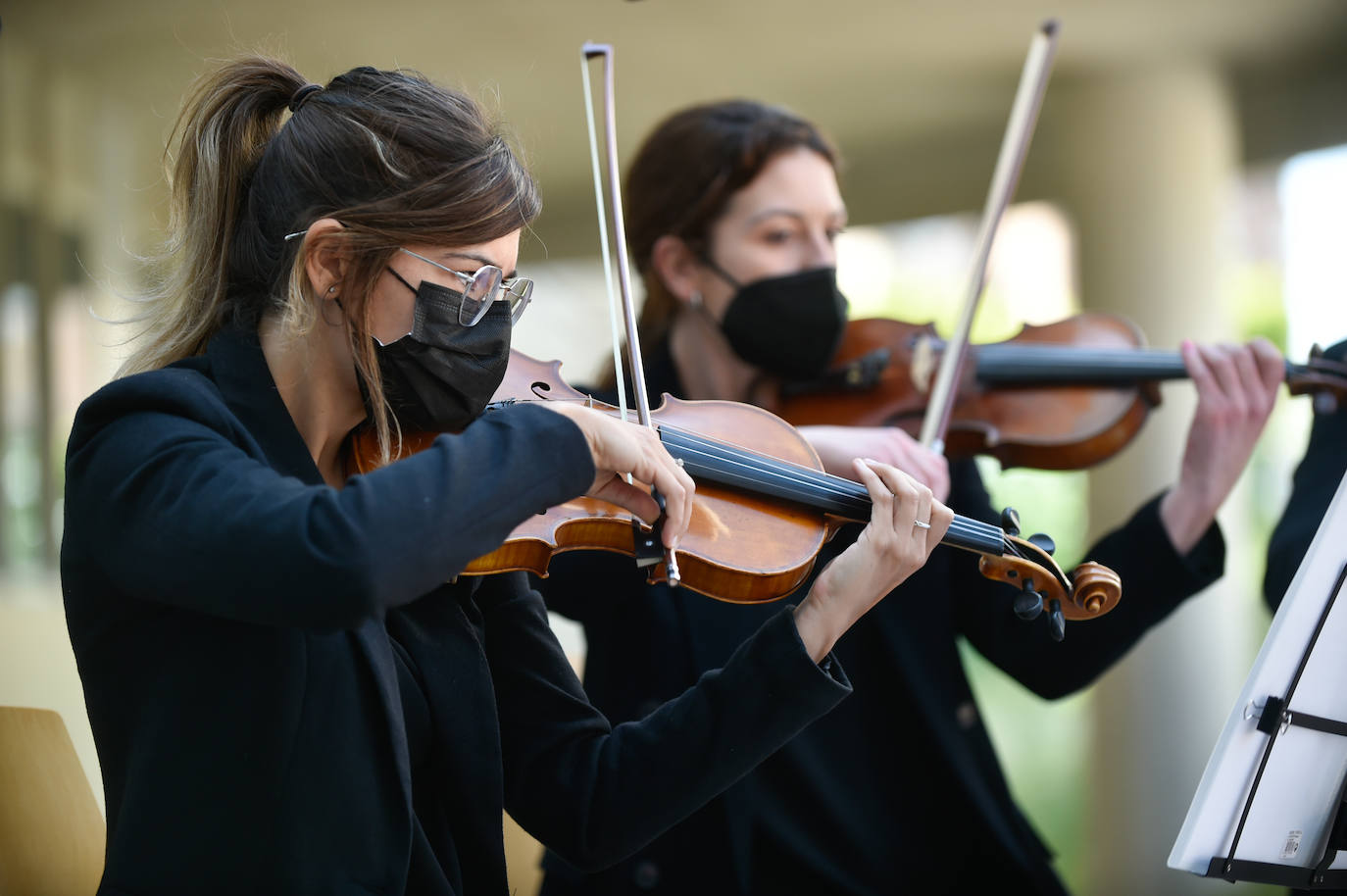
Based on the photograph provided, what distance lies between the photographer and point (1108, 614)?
1762 millimetres

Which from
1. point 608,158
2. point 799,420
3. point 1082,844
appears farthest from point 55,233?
point 1082,844

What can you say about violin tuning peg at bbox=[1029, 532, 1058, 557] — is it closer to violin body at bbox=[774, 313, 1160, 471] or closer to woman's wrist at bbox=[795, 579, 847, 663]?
woman's wrist at bbox=[795, 579, 847, 663]

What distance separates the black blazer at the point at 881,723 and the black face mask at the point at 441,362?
0.57m

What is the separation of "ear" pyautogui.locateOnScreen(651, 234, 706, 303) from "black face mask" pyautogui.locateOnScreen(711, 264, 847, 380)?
0.10 metres

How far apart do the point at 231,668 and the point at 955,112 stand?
12.8ft

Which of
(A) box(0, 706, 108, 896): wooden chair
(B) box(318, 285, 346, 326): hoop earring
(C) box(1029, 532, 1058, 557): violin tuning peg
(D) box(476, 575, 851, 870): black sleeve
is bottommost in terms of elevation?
(A) box(0, 706, 108, 896): wooden chair

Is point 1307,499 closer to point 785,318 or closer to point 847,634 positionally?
point 847,634

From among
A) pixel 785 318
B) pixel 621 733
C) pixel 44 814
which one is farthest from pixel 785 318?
pixel 44 814

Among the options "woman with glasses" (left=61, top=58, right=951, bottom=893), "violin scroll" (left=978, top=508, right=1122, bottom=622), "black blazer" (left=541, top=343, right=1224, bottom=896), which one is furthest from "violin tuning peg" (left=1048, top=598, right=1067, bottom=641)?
"black blazer" (left=541, top=343, right=1224, bottom=896)

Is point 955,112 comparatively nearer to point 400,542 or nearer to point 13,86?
point 13,86

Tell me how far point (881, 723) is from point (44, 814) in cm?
106

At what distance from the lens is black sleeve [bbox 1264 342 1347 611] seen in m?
1.62

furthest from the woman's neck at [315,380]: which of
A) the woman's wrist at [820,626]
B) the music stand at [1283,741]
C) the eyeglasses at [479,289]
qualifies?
the music stand at [1283,741]

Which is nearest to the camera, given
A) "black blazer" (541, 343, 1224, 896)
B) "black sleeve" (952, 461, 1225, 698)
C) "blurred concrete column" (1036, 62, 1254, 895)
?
"black blazer" (541, 343, 1224, 896)
